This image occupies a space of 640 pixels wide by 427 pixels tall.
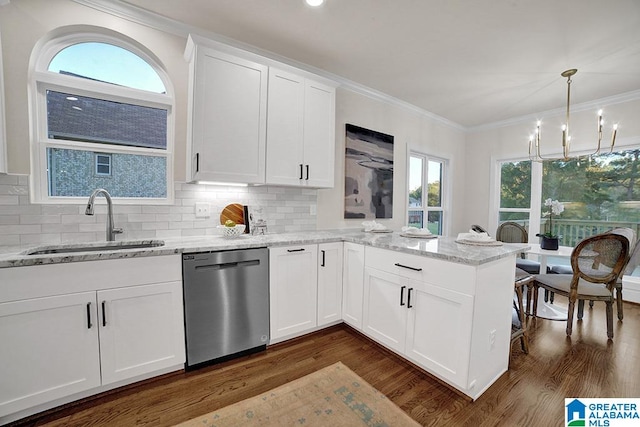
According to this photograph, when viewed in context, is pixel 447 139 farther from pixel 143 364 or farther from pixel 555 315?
pixel 143 364

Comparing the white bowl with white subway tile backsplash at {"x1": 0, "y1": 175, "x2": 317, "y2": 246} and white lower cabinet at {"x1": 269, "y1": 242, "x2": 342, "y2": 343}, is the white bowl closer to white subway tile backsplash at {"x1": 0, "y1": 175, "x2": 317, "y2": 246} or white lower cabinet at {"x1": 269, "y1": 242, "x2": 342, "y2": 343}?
white subway tile backsplash at {"x1": 0, "y1": 175, "x2": 317, "y2": 246}

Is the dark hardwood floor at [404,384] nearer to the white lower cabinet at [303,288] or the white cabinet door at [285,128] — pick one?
the white lower cabinet at [303,288]

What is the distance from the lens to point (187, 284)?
1.75 m

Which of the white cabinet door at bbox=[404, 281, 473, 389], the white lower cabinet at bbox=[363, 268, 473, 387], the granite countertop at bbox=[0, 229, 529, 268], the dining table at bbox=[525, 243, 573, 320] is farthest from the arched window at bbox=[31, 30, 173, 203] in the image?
the dining table at bbox=[525, 243, 573, 320]

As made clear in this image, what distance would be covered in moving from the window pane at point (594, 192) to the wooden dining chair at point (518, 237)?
493mm

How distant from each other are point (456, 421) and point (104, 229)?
2.66m

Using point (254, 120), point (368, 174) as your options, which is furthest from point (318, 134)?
point (368, 174)

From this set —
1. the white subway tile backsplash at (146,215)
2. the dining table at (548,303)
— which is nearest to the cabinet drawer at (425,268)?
the white subway tile backsplash at (146,215)

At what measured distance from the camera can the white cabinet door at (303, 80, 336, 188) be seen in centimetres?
249

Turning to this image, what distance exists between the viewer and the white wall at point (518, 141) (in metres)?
3.36

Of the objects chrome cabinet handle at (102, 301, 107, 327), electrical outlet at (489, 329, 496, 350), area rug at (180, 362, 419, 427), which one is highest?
chrome cabinet handle at (102, 301, 107, 327)

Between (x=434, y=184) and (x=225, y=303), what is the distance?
391cm

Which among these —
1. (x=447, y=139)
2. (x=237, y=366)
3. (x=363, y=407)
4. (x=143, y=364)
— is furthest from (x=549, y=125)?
(x=143, y=364)

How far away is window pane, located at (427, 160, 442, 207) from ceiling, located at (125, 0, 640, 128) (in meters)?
1.34
